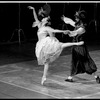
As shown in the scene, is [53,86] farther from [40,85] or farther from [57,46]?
[57,46]

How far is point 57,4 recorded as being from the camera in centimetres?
1805

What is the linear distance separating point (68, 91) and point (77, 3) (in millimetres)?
10630

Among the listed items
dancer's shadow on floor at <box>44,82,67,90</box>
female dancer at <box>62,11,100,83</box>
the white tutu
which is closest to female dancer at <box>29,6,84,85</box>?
the white tutu

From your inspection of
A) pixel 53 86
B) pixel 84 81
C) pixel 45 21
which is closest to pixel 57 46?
pixel 45 21

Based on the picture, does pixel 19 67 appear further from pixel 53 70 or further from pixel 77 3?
pixel 77 3

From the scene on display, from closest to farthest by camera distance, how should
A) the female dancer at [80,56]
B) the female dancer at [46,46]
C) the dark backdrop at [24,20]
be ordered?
the female dancer at [46,46], the female dancer at [80,56], the dark backdrop at [24,20]

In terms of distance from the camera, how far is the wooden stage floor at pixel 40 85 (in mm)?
8133

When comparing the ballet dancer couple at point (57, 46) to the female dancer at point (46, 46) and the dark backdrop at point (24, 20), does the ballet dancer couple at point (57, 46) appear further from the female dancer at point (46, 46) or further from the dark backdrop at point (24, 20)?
the dark backdrop at point (24, 20)

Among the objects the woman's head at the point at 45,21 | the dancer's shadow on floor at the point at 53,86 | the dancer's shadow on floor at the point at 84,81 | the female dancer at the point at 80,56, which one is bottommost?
the dancer's shadow on floor at the point at 84,81

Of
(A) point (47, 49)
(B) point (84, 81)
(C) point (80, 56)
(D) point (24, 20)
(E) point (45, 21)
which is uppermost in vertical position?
(E) point (45, 21)

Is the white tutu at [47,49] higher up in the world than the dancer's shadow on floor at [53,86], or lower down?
higher up

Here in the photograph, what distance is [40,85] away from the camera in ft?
29.5

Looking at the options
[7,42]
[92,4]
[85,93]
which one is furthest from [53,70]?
[92,4]

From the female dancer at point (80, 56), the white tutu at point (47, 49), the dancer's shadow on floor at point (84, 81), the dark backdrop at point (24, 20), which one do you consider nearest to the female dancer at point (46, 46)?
the white tutu at point (47, 49)
